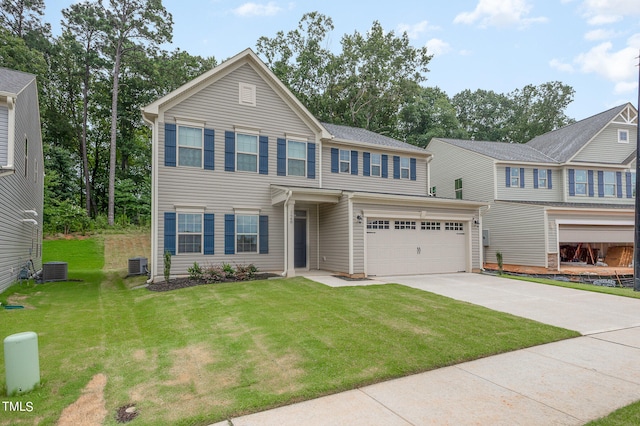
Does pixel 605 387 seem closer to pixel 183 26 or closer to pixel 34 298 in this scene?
pixel 34 298

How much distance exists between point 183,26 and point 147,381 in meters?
30.7

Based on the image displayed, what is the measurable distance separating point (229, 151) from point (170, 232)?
3.41 metres

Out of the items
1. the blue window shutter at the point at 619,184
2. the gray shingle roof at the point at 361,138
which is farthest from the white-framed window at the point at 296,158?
the blue window shutter at the point at 619,184

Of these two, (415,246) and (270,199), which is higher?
(270,199)

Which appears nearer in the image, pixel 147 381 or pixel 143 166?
pixel 147 381

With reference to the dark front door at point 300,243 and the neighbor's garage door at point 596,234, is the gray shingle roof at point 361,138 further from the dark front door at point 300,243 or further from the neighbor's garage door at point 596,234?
the neighbor's garage door at point 596,234

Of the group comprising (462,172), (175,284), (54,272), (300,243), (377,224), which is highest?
(462,172)

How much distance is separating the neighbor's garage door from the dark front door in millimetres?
12685

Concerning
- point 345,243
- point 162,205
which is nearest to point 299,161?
point 345,243

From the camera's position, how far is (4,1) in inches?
1072

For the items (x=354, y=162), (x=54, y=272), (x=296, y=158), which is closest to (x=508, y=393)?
(x=296, y=158)

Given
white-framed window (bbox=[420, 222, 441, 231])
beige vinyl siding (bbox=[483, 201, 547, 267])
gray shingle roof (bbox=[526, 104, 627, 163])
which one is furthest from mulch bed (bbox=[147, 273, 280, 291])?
gray shingle roof (bbox=[526, 104, 627, 163])

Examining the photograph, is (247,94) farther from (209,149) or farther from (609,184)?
(609,184)

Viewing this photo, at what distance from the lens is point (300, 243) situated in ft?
47.2
